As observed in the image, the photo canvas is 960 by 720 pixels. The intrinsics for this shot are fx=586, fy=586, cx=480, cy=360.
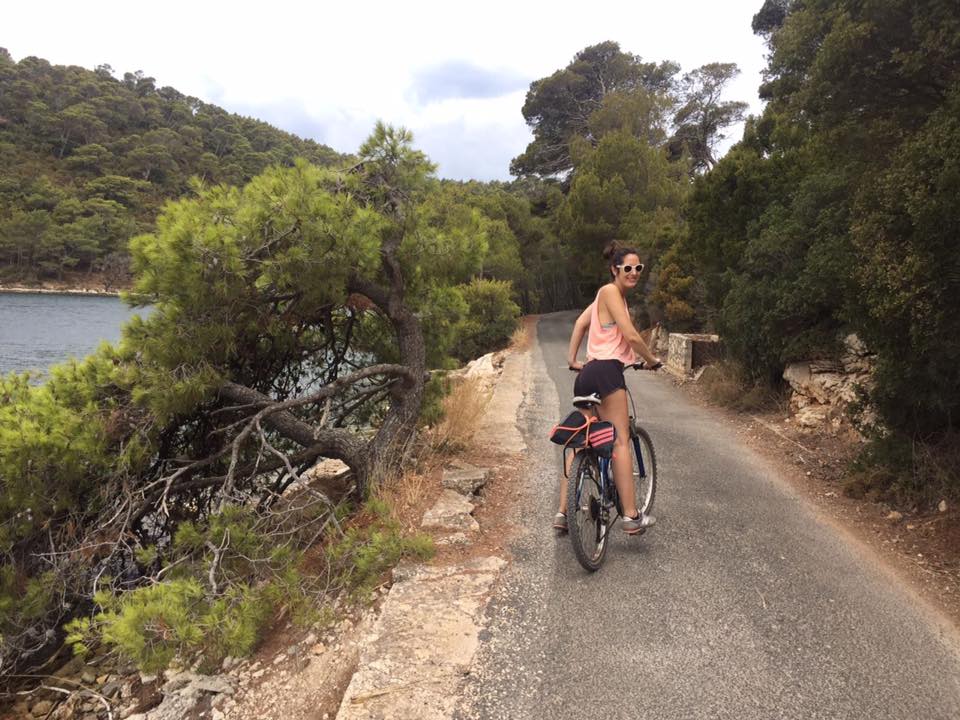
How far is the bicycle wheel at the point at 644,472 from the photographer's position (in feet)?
14.0

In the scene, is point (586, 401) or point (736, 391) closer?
point (586, 401)

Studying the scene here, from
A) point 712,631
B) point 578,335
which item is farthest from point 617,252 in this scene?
point 712,631

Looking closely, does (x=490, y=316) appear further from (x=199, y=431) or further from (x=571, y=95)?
(x=571, y=95)

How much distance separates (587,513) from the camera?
3.56 metres

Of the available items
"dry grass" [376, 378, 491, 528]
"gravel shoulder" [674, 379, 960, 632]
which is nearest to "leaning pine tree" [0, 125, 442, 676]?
"dry grass" [376, 378, 491, 528]

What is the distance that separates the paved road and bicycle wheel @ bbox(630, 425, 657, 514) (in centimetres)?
24

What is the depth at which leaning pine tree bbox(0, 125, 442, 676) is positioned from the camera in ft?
12.2

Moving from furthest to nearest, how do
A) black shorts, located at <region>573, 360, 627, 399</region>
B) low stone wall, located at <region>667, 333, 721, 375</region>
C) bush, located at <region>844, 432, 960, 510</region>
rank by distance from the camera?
low stone wall, located at <region>667, 333, 721, 375</region> → bush, located at <region>844, 432, 960, 510</region> → black shorts, located at <region>573, 360, 627, 399</region>

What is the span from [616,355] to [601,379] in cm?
18

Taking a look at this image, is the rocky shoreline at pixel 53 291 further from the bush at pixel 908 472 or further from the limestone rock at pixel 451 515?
the bush at pixel 908 472

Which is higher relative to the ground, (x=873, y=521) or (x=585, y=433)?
(x=585, y=433)

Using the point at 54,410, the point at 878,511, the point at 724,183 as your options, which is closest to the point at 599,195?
the point at 724,183

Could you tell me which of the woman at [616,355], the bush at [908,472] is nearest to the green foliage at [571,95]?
the bush at [908,472]

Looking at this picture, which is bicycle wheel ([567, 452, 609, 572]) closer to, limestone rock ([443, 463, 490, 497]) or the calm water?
limestone rock ([443, 463, 490, 497])
